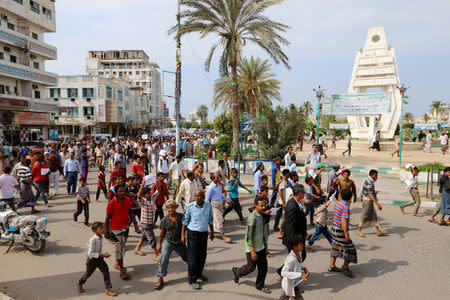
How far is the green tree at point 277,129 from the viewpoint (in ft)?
58.8

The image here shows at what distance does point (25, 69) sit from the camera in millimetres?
30734

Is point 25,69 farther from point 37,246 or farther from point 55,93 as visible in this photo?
point 37,246

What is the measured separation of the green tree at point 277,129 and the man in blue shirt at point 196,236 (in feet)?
43.5

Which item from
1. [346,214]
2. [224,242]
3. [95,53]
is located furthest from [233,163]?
[95,53]

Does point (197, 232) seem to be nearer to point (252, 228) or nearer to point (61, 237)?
point (252, 228)

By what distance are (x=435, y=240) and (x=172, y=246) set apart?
583 cm

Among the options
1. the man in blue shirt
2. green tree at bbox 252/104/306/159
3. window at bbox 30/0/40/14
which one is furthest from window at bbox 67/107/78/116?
the man in blue shirt

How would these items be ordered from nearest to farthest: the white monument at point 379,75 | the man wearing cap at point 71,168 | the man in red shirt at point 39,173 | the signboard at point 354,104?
the man in red shirt at point 39,173
the man wearing cap at point 71,168
the signboard at point 354,104
the white monument at point 379,75

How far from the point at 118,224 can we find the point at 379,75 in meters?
32.6

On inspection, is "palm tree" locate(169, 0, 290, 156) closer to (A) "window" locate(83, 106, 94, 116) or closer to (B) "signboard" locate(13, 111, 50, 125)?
(B) "signboard" locate(13, 111, 50, 125)

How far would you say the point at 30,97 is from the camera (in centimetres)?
3108

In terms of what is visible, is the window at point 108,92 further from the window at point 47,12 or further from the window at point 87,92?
the window at point 47,12

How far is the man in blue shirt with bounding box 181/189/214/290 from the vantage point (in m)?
4.69

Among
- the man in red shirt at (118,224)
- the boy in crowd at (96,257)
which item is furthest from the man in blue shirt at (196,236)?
the boy in crowd at (96,257)
